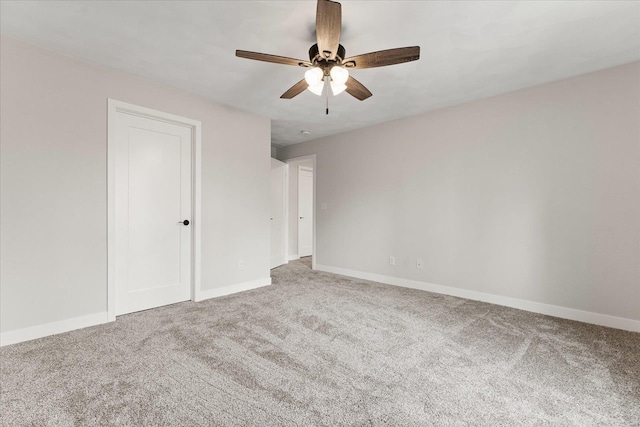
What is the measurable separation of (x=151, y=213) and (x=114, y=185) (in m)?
0.47

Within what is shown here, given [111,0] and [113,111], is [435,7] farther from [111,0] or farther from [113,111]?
[113,111]

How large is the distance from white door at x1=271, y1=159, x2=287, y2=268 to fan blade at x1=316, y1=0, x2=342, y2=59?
3506 millimetres

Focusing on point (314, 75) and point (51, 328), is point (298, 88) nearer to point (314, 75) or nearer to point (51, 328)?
point (314, 75)

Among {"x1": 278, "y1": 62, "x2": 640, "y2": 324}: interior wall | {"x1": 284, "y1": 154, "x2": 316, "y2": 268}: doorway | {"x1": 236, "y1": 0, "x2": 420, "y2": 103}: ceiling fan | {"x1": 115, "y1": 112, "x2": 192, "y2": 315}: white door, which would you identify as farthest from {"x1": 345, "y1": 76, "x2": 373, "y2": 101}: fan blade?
{"x1": 284, "y1": 154, "x2": 316, "y2": 268}: doorway

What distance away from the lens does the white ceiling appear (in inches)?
75.1

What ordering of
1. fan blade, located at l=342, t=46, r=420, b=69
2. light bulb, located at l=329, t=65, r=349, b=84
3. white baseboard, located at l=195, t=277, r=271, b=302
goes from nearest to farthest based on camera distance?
fan blade, located at l=342, t=46, r=420, b=69
light bulb, located at l=329, t=65, r=349, b=84
white baseboard, located at l=195, t=277, r=271, b=302

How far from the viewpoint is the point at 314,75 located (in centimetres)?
209

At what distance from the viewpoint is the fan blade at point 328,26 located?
1562 millimetres

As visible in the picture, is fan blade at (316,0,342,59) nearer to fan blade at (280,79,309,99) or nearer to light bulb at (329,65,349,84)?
light bulb at (329,65,349,84)

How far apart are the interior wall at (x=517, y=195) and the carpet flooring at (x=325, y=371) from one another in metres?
0.54

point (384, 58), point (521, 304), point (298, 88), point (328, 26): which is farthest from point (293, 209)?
point (328, 26)

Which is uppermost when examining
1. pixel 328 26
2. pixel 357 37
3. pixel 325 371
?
pixel 357 37

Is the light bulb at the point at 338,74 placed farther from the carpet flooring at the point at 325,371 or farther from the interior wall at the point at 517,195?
the interior wall at the point at 517,195

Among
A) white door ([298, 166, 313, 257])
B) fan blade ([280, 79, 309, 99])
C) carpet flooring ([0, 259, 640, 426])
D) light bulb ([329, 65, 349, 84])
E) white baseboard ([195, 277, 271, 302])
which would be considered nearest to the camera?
carpet flooring ([0, 259, 640, 426])
